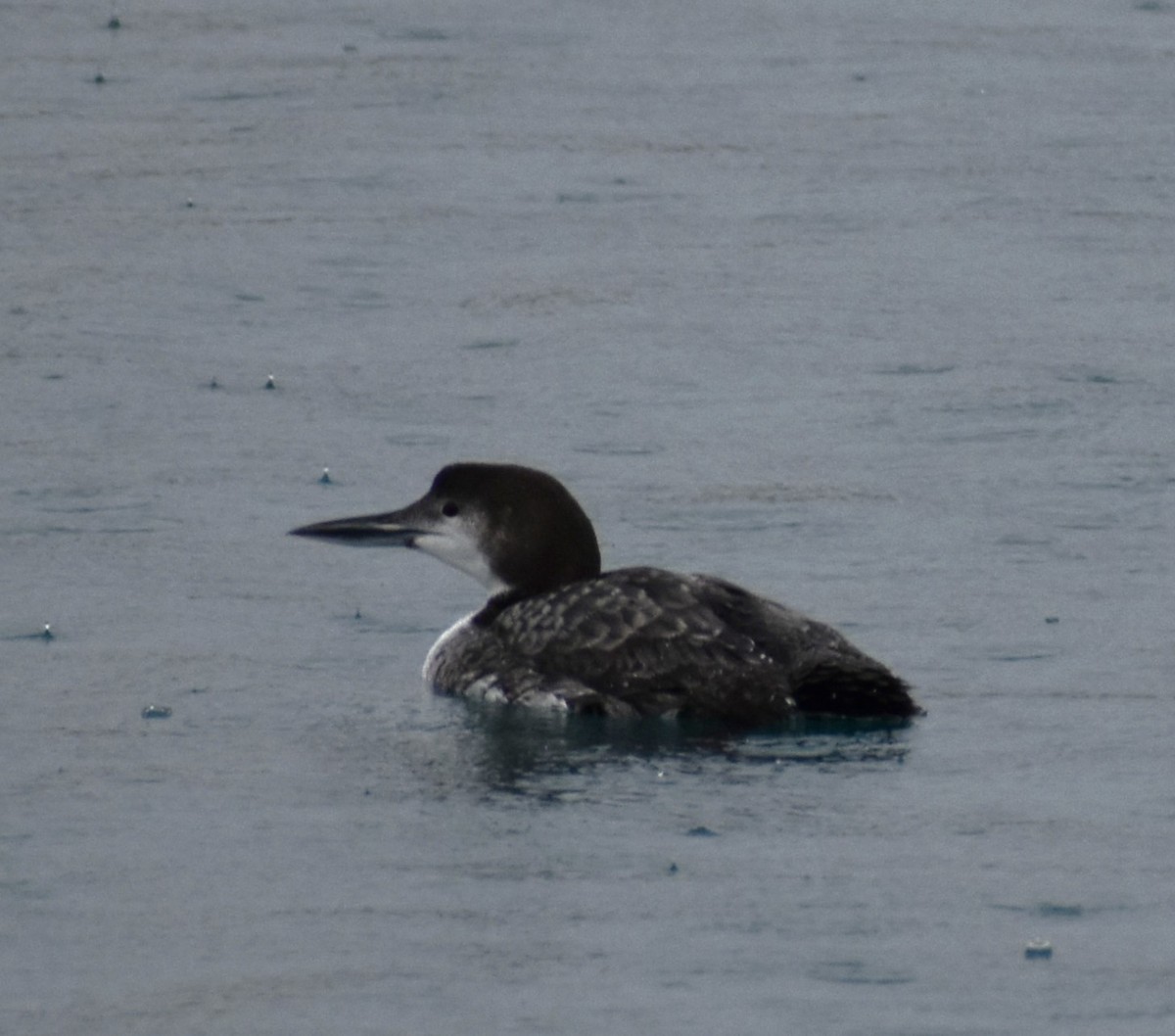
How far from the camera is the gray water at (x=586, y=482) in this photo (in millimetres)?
4754

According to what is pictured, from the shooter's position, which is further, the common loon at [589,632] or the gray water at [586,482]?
the common loon at [589,632]

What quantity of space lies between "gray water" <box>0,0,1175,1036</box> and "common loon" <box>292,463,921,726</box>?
12 cm

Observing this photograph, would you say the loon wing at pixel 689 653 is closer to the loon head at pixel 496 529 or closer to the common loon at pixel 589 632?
the common loon at pixel 589 632

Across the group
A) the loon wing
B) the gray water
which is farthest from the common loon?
the gray water

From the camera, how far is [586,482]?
7.97 metres

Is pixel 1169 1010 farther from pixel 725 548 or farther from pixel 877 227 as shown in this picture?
pixel 877 227

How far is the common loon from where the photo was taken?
5996 mm

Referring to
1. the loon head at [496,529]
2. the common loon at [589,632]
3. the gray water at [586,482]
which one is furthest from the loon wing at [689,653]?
the loon head at [496,529]

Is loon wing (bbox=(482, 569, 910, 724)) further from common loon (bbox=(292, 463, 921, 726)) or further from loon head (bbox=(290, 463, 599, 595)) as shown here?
loon head (bbox=(290, 463, 599, 595))

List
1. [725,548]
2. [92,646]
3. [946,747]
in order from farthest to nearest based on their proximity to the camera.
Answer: [725,548] → [92,646] → [946,747]

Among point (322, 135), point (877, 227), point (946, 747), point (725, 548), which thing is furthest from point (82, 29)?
point (946, 747)

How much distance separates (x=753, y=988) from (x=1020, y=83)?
8781 mm

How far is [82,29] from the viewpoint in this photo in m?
14.0

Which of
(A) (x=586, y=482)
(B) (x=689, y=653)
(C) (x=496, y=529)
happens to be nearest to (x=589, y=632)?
(B) (x=689, y=653)
